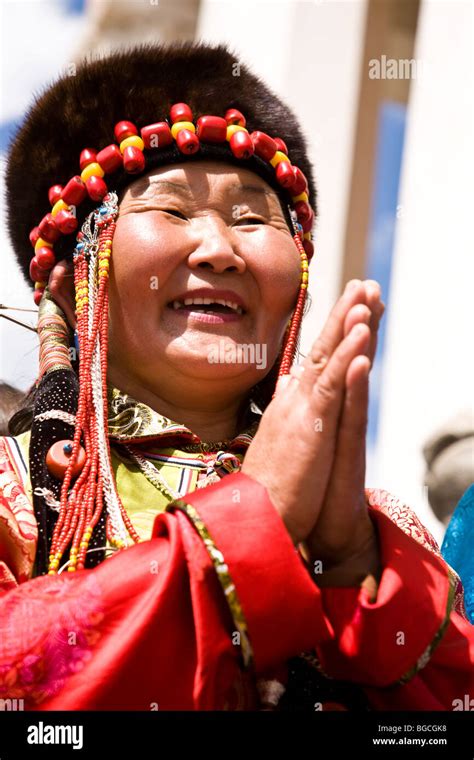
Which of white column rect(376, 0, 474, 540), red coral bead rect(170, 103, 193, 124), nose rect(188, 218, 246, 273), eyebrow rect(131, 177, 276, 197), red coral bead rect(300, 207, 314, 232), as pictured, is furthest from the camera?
white column rect(376, 0, 474, 540)

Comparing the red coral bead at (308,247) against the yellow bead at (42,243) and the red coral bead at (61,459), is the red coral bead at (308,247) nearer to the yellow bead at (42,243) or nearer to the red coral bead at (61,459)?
the yellow bead at (42,243)

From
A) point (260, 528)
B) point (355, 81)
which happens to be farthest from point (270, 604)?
point (355, 81)

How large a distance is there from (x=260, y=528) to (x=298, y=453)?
0.45ft

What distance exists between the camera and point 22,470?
6.30 feet

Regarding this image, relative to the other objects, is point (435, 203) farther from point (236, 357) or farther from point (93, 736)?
point (93, 736)

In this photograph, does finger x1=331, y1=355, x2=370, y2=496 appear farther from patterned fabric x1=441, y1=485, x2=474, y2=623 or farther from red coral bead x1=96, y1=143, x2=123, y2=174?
red coral bead x1=96, y1=143, x2=123, y2=174

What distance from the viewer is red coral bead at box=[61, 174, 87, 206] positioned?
224 cm

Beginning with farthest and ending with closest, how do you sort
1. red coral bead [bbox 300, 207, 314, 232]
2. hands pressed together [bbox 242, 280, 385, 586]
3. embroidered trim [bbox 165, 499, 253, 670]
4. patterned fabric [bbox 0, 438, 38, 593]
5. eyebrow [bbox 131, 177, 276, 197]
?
1. red coral bead [bbox 300, 207, 314, 232]
2. eyebrow [bbox 131, 177, 276, 197]
3. patterned fabric [bbox 0, 438, 38, 593]
4. hands pressed together [bbox 242, 280, 385, 586]
5. embroidered trim [bbox 165, 499, 253, 670]

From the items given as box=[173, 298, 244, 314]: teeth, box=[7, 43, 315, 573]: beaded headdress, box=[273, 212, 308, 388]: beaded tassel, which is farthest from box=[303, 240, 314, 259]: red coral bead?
box=[173, 298, 244, 314]: teeth

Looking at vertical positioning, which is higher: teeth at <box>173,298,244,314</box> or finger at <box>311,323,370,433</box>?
teeth at <box>173,298,244,314</box>

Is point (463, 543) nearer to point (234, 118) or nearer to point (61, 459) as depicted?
point (61, 459)

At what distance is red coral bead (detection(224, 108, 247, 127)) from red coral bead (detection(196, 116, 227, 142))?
0.20 feet

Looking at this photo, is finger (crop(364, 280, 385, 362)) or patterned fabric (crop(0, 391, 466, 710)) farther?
finger (crop(364, 280, 385, 362))

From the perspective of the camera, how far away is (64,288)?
230 cm
